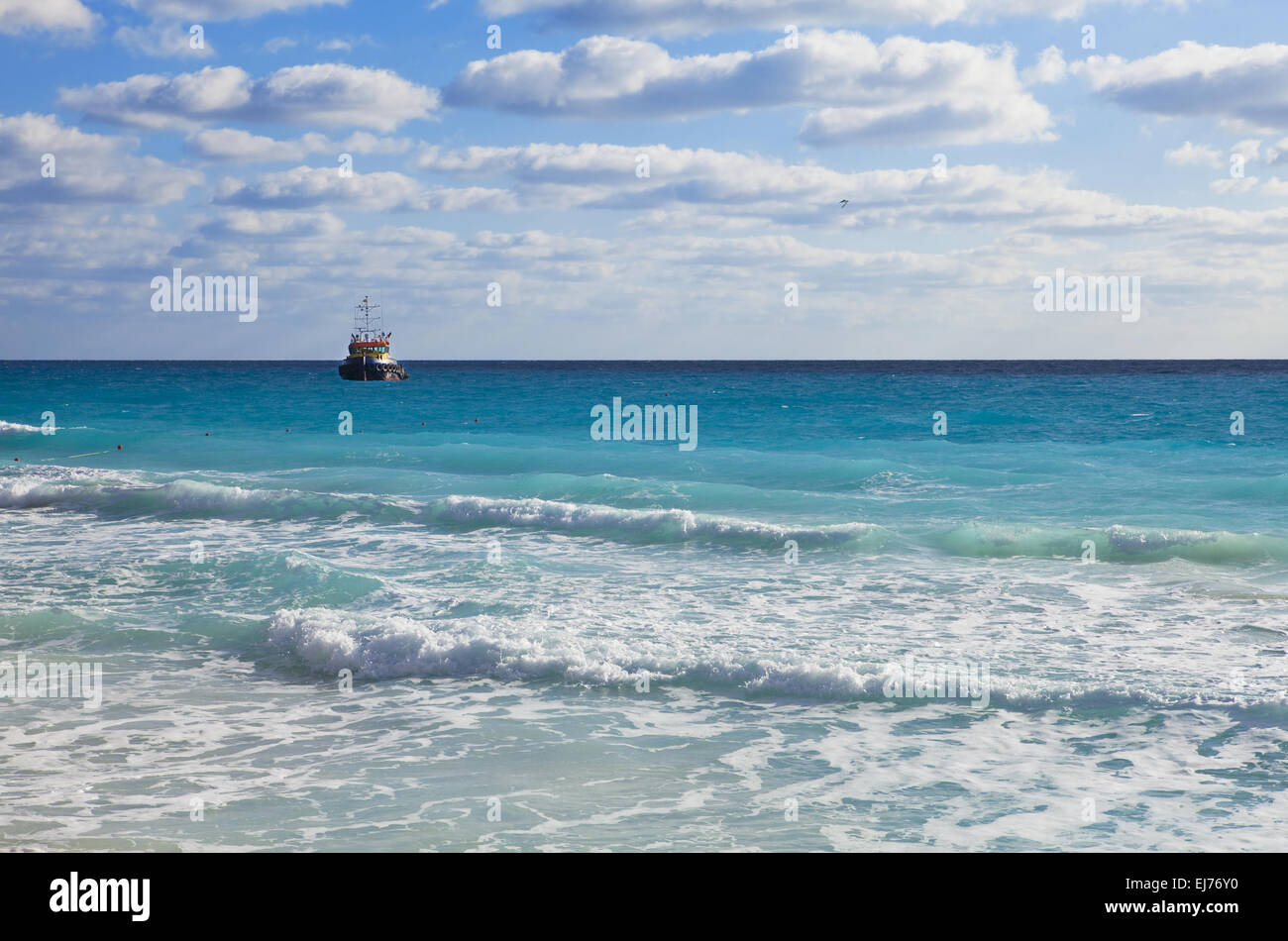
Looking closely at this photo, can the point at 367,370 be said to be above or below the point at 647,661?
above

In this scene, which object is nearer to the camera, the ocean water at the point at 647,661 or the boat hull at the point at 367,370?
the ocean water at the point at 647,661

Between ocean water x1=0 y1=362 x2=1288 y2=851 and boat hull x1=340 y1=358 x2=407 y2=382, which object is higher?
boat hull x1=340 y1=358 x2=407 y2=382

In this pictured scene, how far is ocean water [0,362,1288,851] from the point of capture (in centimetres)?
769

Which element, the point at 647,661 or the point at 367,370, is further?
the point at 367,370

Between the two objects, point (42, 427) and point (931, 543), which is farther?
point (42, 427)

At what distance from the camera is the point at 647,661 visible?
37.7 ft

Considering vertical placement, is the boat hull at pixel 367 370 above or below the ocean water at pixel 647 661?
above

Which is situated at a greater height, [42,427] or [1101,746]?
[42,427]

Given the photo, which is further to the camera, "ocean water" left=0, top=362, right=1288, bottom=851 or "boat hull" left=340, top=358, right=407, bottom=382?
"boat hull" left=340, top=358, right=407, bottom=382

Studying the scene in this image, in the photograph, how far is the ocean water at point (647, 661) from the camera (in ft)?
25.2

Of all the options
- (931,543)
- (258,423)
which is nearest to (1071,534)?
(931,543)
